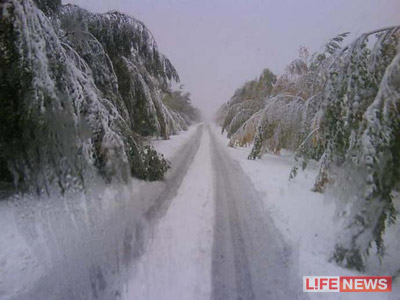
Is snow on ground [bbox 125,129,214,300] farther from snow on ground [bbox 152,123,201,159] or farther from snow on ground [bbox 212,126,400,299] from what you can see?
snow on ground [bbox 152,123,201,159]

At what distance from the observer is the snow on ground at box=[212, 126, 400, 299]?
280cm

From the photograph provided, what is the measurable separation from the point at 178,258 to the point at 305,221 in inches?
108

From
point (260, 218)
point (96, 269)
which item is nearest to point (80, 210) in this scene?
point (96, 269)

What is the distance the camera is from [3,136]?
3.47 meters

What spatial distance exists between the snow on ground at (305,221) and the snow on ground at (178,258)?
1302 millimetres

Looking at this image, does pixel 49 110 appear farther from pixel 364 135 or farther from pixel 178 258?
pixel 364 135

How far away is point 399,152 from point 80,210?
15.9 feet

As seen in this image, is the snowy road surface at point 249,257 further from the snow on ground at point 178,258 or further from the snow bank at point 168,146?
the snow bank at point 168,146

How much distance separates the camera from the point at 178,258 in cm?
301

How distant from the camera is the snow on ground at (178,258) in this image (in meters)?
2.43

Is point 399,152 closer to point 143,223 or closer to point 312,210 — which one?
point 312,210

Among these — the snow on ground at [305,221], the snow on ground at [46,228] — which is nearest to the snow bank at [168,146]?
the snow on ground at [305,221]

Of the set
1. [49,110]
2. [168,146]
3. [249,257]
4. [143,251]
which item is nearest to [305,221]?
[249,257]

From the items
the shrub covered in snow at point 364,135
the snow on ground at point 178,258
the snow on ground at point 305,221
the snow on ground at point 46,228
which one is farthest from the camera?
the snow on ground at point 305,221
